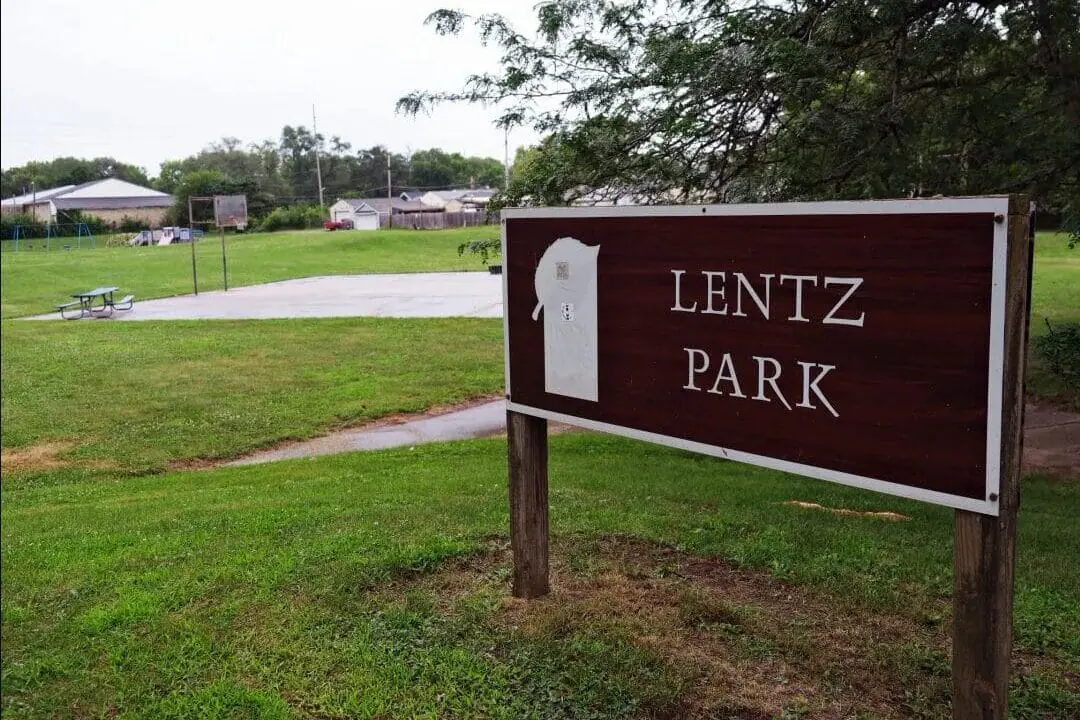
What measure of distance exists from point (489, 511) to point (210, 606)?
2.04m

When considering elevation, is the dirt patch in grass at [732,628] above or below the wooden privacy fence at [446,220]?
below

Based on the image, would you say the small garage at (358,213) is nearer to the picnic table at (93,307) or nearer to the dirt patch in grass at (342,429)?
the picnic table at (93,307)

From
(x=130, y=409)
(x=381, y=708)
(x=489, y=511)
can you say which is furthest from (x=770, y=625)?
(x=130, y=409)

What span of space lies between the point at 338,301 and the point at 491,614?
21943 millimetres

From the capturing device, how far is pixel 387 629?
3875 mm

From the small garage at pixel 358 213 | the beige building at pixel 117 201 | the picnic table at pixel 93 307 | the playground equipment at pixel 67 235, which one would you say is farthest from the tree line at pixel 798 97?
the small garage at pixel 358 213

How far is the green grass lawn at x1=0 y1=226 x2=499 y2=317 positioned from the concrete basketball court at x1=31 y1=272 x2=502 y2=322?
160 cm

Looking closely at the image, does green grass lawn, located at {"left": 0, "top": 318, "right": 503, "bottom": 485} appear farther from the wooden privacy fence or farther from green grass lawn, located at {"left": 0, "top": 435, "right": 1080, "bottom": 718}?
the wooden privacy fence

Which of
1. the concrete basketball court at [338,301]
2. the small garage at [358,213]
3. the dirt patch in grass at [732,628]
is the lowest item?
the dirt patch in grass at [732,628]

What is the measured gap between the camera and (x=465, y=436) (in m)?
10.6

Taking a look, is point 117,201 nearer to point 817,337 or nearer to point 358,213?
point 358,213

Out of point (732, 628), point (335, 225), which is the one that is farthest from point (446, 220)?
point (732, 628)

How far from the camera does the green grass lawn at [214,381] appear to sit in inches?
416

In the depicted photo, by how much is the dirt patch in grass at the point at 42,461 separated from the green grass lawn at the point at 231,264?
1311cm
